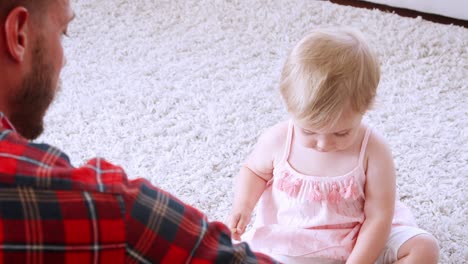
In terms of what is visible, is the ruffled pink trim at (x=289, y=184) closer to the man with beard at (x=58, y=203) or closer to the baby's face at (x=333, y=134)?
the baby's face at (x=333, y=134)

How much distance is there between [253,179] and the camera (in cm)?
118

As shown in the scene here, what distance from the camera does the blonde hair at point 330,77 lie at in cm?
96

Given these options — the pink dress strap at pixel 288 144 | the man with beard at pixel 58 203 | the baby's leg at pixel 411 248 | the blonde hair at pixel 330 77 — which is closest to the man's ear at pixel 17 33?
the man with beard at pixel 58 203

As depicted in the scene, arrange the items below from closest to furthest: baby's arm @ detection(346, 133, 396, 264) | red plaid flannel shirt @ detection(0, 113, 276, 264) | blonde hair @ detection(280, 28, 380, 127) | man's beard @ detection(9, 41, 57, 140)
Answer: red plaid flannel shirt @ detection(0, 113, 276, 264) < man's beard @ detection(9, 41, 57, 140) < blonde hair @ detection(280, 28, 380, 127) < baby's arm @ detection(346, 133, 396, 264)

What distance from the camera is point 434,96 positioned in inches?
68.9

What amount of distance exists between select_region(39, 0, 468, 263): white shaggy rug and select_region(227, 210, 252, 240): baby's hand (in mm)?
209

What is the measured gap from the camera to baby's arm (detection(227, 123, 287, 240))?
1151mm

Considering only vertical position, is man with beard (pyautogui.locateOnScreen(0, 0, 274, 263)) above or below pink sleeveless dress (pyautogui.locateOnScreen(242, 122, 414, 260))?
above

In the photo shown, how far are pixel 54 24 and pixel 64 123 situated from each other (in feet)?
3.26

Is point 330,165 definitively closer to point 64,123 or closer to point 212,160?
point 212,160

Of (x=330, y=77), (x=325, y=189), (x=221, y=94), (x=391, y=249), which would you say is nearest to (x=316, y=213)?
(x=325, y=189)

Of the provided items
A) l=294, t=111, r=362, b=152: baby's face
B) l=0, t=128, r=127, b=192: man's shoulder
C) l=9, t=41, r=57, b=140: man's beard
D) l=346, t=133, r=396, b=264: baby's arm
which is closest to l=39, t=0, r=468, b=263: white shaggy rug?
l=346, t=133, r=396, b=264: baby's arm

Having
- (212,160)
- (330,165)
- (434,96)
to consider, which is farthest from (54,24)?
(434,96)

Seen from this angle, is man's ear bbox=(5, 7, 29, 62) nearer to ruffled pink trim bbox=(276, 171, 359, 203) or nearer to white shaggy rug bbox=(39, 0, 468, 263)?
ruffled pink trim bbox=(276, 171, 359, 203)
